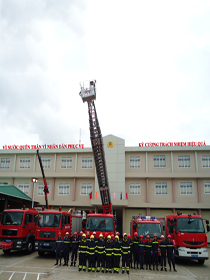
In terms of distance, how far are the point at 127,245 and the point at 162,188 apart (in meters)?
17.4

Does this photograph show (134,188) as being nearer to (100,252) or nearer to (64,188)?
(64,188)

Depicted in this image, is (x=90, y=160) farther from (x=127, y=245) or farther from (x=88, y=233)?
(x=127, y=245)

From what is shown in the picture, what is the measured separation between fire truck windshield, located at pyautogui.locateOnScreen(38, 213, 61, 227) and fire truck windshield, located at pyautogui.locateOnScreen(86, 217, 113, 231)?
1777 mm

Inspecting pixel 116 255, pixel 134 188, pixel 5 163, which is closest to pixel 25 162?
pixel 5 163

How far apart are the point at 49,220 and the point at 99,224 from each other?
9.52 feet

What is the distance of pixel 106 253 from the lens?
1159 centimetres

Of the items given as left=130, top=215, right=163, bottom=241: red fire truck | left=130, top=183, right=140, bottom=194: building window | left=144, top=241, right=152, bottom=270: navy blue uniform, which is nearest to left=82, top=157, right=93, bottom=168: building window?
left=130, top=183, right=140, bottom=194: building window

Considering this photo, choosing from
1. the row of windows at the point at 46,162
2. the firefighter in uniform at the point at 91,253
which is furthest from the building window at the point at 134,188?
the firefighter in uniform at the point at 91,253

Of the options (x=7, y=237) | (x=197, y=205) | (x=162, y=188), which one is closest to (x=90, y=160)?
(x=162, y=188)

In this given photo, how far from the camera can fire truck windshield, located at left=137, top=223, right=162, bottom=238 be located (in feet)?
46.6

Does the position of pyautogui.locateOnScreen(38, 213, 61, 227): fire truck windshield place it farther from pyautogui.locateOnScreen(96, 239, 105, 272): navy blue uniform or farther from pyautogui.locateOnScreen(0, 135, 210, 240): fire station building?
pyautogui.locateOnScreen(0, 135, 210, 240): fire station building

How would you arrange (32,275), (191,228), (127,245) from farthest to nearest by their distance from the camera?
(191,228) < (127,245) < (32,275)

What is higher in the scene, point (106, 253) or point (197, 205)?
point (197, 205)

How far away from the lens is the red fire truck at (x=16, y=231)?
14.4 metres
